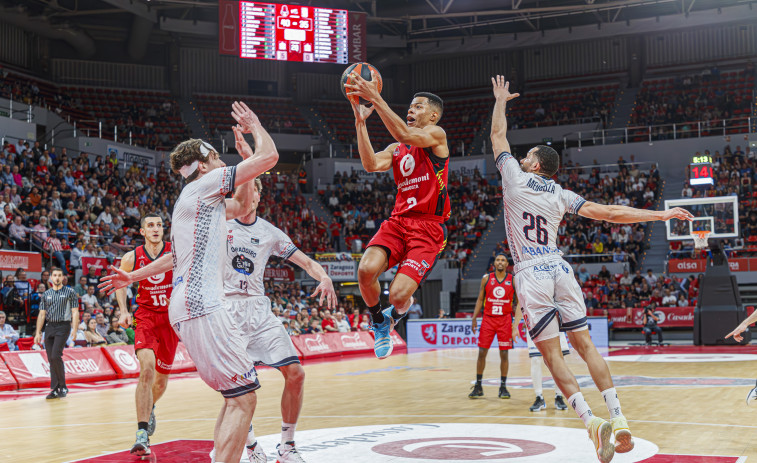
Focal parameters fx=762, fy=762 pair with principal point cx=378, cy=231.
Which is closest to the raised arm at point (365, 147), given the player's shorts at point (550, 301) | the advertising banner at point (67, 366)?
the player's shorts at point (550, 301)

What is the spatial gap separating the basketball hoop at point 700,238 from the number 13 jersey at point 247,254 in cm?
1659

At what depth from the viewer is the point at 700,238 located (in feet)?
70.1

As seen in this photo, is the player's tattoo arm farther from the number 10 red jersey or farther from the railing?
the railing

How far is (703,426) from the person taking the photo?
27.1 feet

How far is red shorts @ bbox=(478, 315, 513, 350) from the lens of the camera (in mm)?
11359

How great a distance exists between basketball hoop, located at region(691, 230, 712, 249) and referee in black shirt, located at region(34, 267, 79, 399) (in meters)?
16.0

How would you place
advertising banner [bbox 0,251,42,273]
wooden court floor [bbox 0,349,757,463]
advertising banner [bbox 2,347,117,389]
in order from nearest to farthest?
wooden court floor [bbox 0,349,757,463] → advertising banner [bbox 2,347,117,389] → advertising banner [bbox 0,251,42,273]

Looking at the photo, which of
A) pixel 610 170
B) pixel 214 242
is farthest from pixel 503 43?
pixel 214 242

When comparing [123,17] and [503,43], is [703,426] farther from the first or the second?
[123,17]

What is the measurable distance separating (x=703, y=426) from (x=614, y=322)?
725 inches

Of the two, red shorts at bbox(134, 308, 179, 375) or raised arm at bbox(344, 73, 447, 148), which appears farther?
red shorts at bbox(134, 308, 179, 375)

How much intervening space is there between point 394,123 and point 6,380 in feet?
35.6

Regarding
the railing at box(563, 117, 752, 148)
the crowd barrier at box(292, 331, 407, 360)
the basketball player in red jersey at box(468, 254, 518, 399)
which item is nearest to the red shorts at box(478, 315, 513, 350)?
the basketball player in red jersey at box(468, 254, 518, 399)

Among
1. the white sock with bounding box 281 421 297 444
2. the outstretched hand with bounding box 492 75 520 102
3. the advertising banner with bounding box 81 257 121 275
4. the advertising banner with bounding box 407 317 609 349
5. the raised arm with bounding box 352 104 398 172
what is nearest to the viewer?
the raised arm with bounding box 352 104 398 172
